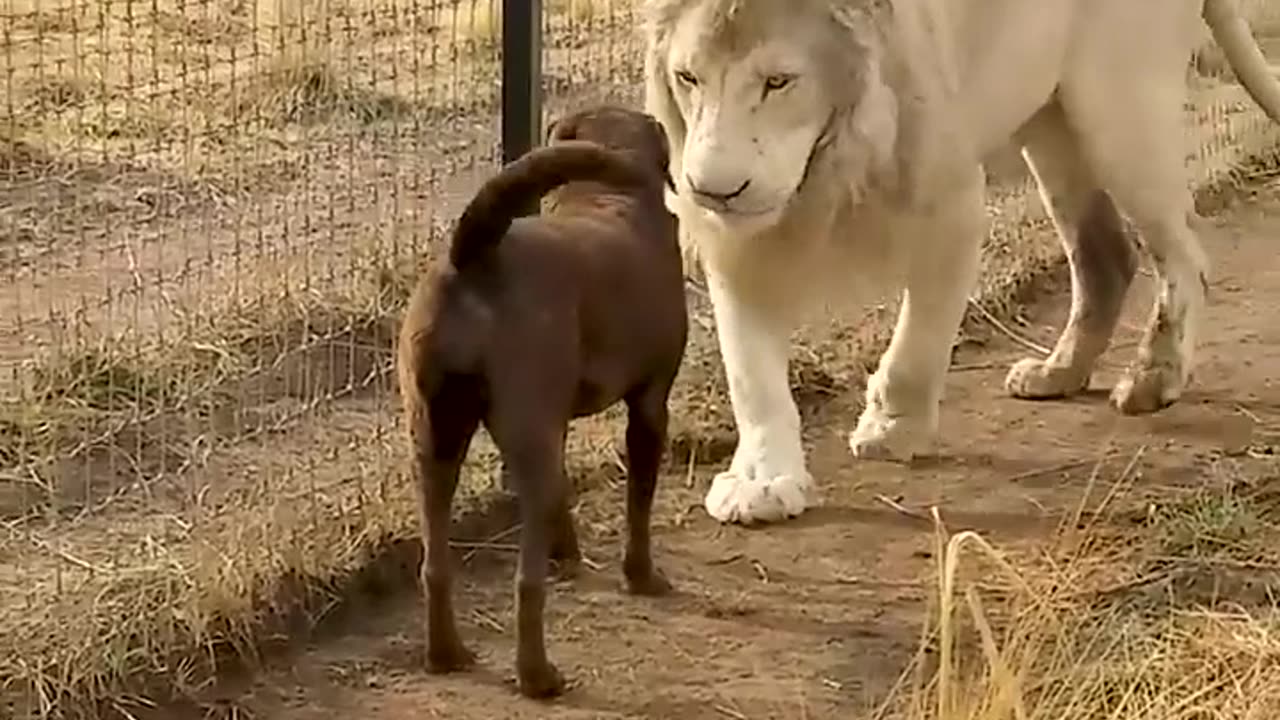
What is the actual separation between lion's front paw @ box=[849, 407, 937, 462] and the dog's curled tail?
55.0 inches

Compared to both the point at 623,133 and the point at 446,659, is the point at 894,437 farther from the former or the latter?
the point at 446,659

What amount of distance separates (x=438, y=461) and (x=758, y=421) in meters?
1.04

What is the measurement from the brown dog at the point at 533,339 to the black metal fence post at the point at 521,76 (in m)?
0.72

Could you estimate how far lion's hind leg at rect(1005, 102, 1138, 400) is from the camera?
489cm

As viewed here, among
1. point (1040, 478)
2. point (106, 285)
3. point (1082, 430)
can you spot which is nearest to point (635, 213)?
point (1040, 478)

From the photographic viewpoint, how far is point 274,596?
3492 millimetres

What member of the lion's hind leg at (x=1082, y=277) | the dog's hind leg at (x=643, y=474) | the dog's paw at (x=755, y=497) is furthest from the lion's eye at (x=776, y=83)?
the lion's hind leg at (x=1082, y=277)

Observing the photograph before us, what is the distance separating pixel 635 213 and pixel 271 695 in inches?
36.0

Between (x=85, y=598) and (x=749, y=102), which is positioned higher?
(x=749, y=102)

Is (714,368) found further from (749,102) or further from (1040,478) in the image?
(749,102)

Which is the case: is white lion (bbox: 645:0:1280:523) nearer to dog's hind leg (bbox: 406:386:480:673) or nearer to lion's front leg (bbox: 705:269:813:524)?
lion's front leg (bbox: 705:269:813:524)

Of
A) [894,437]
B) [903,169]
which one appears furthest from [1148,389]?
[903,169]

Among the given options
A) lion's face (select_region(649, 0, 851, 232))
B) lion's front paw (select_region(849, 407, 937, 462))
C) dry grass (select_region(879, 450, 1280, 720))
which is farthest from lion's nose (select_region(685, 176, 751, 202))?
lion's front paw (select_region(849, 407, 937, 462))

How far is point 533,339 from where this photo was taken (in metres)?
3.08
